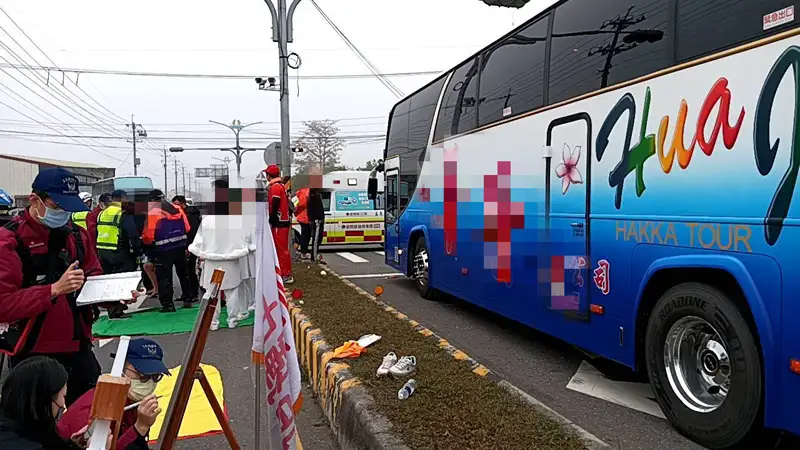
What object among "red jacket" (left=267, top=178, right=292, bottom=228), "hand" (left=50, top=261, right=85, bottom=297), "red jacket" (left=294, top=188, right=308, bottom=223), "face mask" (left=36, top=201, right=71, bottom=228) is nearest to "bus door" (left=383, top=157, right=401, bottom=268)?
"red jacket" (left=294, top=188, right=308, bottom=223)

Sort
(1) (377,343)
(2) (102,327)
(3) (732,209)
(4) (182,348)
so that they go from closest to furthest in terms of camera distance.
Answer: (3) (732,209)
(1) (377,343)
(4) (182,348)
(2) (102,327)

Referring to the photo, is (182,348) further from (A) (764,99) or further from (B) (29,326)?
(A) (764,99)

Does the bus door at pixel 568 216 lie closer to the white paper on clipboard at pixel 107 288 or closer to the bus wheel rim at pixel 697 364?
the bus wheel rim at pixel 697 364

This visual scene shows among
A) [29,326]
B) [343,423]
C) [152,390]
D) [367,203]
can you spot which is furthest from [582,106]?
[367,203]

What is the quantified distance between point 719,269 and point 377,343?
2982 millimetres

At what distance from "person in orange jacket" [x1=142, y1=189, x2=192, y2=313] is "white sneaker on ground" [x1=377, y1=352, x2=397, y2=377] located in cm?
521

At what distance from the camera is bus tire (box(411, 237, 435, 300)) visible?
370 inches

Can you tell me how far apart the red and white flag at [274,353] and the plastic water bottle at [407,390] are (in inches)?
31.6

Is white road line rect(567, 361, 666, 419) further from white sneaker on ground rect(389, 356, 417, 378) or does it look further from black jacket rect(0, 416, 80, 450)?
black jacket rect(0, 416, 80, 450)

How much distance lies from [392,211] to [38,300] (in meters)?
8.24

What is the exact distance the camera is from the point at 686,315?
3.91 meters

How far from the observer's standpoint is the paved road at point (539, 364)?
4035 mm

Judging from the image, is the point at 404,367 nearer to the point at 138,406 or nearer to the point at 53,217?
the point at 138,406

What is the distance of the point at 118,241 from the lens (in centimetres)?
880
